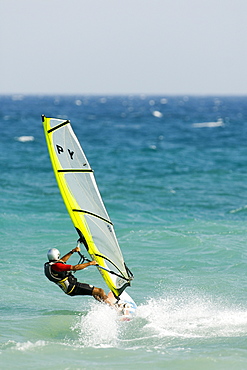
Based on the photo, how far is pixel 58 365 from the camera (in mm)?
8727

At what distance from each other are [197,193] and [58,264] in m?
15.4

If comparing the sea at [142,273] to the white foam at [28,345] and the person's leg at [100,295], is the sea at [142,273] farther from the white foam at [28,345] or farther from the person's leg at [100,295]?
the person's leg at [100,295]

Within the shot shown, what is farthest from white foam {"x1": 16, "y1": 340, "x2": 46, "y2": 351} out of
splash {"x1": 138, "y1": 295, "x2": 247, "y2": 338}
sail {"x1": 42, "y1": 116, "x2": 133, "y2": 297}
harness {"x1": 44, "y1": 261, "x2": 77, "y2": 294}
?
splash {"x1": 138, "y1": 295, "x2": 247, "y2": 338}

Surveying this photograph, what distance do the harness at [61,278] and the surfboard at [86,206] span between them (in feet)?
1.77

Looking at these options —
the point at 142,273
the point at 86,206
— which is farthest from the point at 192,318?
the point at 142,273

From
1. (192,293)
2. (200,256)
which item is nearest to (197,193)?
(200,256)

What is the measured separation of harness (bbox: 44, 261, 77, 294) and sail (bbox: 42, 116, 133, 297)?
0.60 meters

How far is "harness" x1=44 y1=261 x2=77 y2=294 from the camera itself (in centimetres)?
986

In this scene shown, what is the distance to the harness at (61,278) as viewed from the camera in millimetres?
9859

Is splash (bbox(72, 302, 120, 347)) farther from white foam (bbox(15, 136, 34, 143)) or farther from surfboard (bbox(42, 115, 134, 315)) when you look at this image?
white foam (bbox(15, 136, 34, 143))

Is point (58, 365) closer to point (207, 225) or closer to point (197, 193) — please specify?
point (207, 225)

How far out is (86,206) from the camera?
10.4 m

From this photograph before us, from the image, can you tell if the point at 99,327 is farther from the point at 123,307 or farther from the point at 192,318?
the point at 192,318

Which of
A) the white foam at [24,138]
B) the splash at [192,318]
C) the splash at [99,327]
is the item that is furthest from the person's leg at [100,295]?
the white foam at [24,138]
